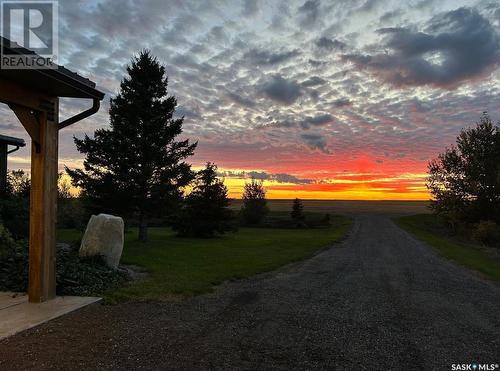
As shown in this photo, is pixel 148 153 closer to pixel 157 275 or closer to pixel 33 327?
pixel 157 275

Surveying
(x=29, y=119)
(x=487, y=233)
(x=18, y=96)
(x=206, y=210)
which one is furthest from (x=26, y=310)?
(x=487, y=233)

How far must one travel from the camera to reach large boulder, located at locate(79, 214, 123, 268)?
10.5 meters

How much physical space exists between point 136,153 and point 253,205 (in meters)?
37.2

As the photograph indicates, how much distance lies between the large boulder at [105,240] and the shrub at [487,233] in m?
34.3

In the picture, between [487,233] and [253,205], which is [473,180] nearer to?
[487,233]

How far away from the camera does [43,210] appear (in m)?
→ 7.37

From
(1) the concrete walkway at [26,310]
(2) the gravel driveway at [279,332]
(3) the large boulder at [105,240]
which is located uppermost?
(3) the large boulder at [105,240]

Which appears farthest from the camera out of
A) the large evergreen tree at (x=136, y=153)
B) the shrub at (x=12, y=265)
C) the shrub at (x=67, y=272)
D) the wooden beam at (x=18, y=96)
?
the large evergreen tree at (x=136, y=153)

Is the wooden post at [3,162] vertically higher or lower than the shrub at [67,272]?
higher

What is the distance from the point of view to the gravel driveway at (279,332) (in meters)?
4.80

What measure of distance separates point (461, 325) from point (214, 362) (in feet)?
14.4

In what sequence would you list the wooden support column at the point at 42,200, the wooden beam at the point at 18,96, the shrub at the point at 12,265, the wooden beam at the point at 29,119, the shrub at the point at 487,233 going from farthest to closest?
the shrub at the point at 487,233 < the shrub at the point at 12,265 < the wooden support column at the point at 42,200 < the wooden beam at the point at 29,119 < the wooden beam at the point at 18,96

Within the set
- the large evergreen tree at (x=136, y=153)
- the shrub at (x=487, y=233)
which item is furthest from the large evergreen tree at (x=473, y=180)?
the large evergreen tree at (x=136, y=153)

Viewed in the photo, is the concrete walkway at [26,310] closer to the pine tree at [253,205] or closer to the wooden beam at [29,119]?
the wooden beam at [29,119]
